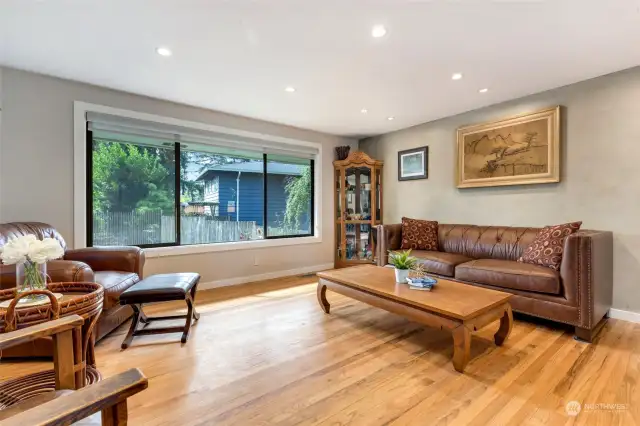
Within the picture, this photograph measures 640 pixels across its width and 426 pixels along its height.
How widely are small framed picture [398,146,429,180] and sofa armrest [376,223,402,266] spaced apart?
973mm

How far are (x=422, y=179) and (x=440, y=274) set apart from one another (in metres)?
A: 1.65

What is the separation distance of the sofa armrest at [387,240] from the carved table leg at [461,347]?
1968 mm

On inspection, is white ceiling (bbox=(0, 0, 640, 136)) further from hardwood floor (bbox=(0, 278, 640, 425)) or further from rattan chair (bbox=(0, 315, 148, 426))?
hardwood floor (bbox=(0, 278, 640, 425))

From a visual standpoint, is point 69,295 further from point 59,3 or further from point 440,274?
point 440,274

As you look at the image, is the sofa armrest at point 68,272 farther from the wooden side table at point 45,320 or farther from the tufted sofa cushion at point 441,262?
the tufted sofa cushion at point 441,262

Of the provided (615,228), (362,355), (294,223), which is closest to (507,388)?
(362,355)

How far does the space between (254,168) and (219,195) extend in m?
0.65

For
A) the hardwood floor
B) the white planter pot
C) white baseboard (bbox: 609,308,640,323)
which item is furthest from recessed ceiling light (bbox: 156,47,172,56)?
white baseboard (bbox: 609,308,640,323)

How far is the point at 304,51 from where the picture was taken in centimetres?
227

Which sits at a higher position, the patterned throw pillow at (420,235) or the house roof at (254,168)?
the house roof at (254,168)

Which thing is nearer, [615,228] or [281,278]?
[615,228]

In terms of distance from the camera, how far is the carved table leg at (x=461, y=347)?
1.72 meters

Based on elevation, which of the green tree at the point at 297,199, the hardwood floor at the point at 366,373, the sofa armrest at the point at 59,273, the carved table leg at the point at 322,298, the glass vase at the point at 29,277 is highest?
the green tree at the point at 297,199

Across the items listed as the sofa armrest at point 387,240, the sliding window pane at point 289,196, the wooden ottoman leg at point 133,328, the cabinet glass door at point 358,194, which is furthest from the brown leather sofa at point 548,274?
the wooden ottoman leg at point 133,328
